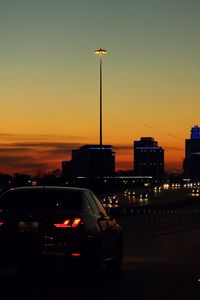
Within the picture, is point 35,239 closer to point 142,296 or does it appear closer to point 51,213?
point 51,213

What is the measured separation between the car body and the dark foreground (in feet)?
1.56

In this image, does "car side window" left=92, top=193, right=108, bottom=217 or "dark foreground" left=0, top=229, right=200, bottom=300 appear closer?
"dark foreground" left=0, top=229, right=200, bottom=300

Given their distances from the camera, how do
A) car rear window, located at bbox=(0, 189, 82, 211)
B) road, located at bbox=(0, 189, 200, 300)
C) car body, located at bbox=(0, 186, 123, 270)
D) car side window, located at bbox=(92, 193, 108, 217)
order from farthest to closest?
car side window, located at bbox=(92, 193, 108, 217)
car rear window, located at bbox=(0, 189, 82, 211)
car body, located at bbox=(0, 186, 123, 270)
road, located at bbox=(0, 189, 200, 300)

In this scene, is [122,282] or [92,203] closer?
[122,282]

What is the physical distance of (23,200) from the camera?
1636cm

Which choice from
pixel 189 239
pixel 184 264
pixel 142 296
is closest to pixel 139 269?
pixel 184 264

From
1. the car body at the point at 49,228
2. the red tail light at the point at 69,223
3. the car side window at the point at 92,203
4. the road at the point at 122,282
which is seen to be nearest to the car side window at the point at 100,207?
the car side window at the point at 92,203

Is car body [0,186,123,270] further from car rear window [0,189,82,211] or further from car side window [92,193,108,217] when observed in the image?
car side window [92,193,108,217]

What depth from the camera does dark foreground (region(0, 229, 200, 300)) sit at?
→ 46.5 feet

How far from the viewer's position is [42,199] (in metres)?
16.4

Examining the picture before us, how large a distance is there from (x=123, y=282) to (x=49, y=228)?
62.6 inches

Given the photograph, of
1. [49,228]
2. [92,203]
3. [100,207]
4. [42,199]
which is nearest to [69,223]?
[49,228]

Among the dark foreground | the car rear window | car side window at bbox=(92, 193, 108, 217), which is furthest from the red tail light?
car side window at bbox=(92, 193, 108, 217)

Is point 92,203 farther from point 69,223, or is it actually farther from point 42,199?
point 69,223
